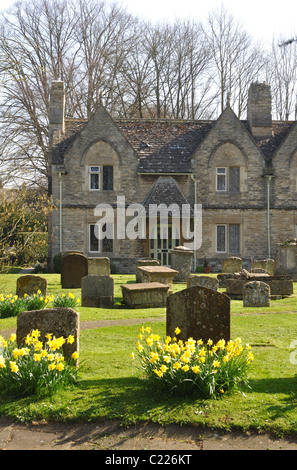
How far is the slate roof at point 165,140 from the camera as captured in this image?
2769 cm

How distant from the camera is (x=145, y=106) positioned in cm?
4175

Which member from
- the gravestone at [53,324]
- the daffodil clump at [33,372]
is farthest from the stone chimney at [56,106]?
the daffodil clump at [33,372]

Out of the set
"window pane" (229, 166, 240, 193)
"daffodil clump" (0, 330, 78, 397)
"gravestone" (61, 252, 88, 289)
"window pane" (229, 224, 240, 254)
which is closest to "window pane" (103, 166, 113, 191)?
"window pane" (229, 166, 240, 193)

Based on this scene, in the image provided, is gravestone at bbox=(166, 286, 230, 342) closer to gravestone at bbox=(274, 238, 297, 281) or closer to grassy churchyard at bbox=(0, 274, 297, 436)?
grassy churchyard at bbox=(0, 274, 297, 436)

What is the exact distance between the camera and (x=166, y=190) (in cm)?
2692

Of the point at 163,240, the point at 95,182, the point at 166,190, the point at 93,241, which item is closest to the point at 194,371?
the point at 163,240

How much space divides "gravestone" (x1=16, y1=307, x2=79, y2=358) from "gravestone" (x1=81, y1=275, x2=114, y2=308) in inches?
276

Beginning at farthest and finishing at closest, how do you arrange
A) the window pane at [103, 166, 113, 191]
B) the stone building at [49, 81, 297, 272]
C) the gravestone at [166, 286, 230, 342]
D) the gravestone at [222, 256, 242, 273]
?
→ 1. the window pane at [103, 166, 113, 191]
2. the stone building at [49, 81, 297, 272]
3. the gravestone at [222, 256, 242, 273]
4. the gravestone at [166, 286, 230, 342]

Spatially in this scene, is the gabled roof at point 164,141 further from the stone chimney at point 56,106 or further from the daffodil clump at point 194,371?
the daffodil clump at point 194,371

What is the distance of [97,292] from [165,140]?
675 inches

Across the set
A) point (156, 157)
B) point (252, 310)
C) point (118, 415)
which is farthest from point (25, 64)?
point (118, 415)

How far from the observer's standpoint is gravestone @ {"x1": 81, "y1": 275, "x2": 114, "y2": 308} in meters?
14.0
